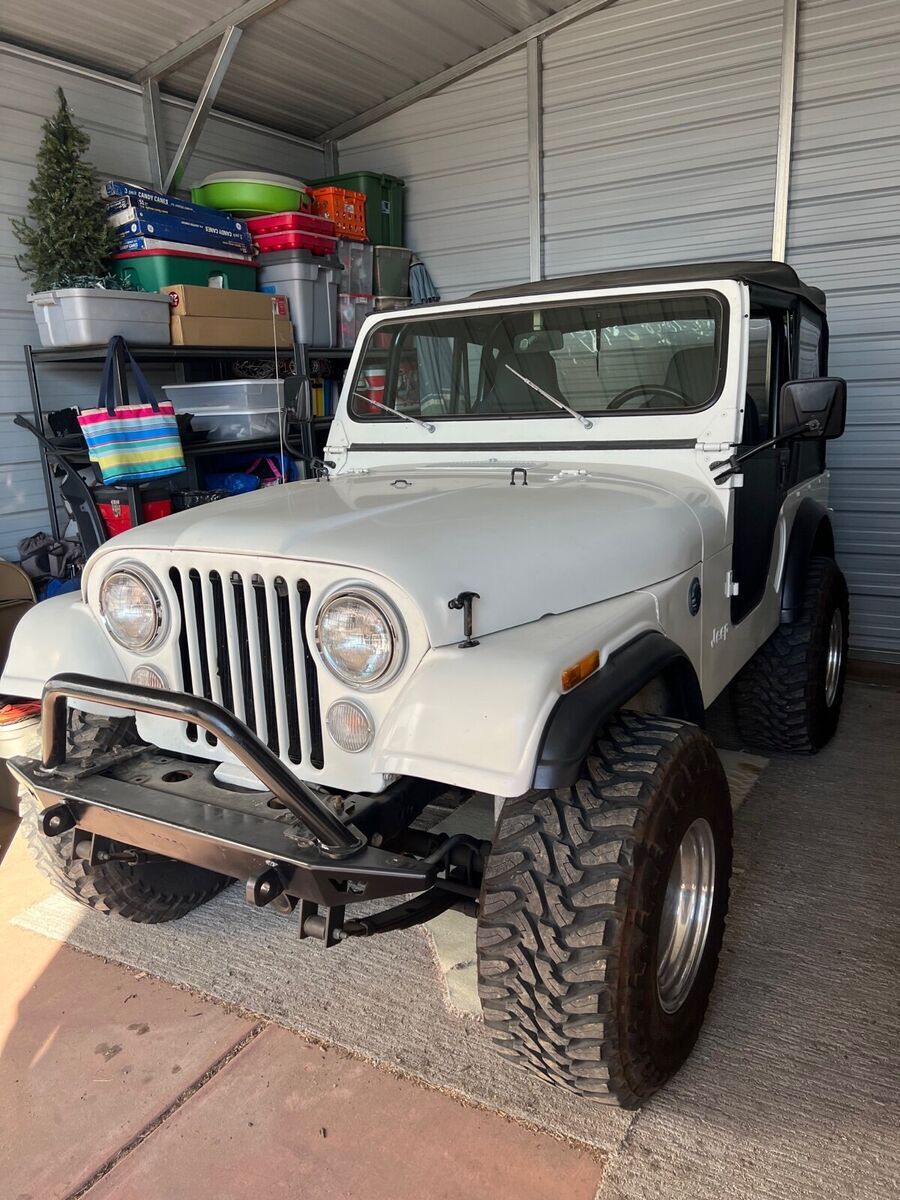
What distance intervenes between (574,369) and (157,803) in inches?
74.2

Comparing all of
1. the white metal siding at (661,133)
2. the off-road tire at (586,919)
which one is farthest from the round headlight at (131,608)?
the white metal siding at (661,133)

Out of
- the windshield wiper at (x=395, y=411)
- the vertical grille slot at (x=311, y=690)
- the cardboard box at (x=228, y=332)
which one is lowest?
the vertical grille slot at (x=311, y=690)

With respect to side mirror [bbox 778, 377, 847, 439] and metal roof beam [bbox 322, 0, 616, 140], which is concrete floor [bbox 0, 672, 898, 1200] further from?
metal roof beam [bbox 322, 0, 616, 140]

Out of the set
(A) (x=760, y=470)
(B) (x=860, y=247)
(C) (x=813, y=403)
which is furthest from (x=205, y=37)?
(C) (x=813, y=403)

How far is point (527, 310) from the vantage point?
2.94 meters

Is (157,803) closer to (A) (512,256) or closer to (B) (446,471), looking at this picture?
(B) (446,471)

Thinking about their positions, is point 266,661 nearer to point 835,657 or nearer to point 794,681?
point 794,681

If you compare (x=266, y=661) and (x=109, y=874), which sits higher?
(x=266, y=661)

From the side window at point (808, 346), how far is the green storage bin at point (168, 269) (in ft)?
10.0

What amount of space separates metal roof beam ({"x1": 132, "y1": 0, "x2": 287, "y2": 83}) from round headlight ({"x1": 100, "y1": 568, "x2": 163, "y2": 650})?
4118mm

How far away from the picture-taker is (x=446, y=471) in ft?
8.95

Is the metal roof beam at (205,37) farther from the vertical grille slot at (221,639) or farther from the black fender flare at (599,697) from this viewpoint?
the black fender flare at (599,697)

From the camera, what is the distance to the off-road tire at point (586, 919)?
1568mm

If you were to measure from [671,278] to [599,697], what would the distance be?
1.70 metres
